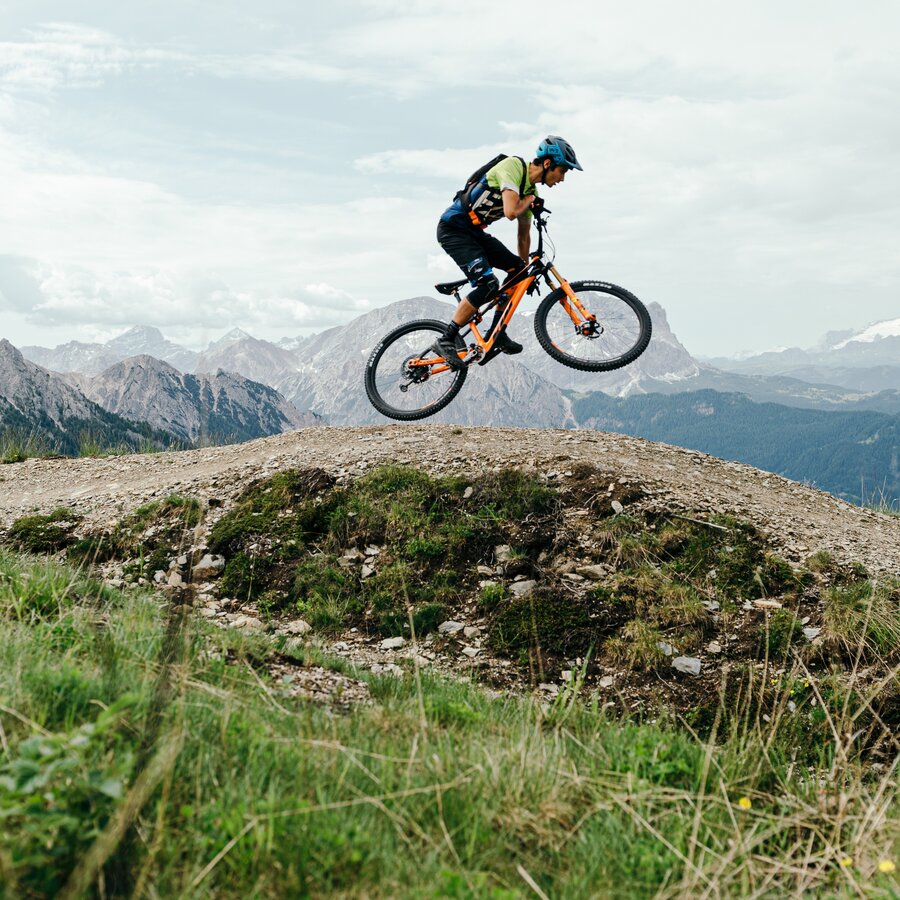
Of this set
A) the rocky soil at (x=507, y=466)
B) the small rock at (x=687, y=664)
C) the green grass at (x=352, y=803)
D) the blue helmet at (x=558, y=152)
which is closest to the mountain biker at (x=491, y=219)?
the blue helmet at (x=558, y=152)

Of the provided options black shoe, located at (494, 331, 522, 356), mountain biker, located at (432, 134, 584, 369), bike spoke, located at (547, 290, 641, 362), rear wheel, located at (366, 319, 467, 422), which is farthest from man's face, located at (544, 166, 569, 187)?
rear wheel, located at (366, 319, 467, 422)

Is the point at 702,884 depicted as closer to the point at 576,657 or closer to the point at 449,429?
the point at 576,657

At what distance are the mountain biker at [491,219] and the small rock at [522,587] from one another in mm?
3998

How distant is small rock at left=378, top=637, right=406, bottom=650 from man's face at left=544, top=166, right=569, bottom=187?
720 centimetres

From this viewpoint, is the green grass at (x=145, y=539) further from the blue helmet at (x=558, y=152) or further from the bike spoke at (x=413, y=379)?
the blue helmet at (x=558, y=152)

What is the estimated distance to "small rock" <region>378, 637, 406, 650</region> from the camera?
9.01 m

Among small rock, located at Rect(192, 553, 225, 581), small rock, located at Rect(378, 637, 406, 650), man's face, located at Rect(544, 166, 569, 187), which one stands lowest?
small rock, located at Rect(378, 637, 406, 650)

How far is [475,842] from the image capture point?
3307mm

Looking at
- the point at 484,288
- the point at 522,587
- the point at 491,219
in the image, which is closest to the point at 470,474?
the point at 522,587

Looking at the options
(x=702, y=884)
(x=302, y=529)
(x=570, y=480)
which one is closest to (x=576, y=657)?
(x=570, y=480)

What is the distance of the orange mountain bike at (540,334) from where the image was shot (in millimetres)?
12094

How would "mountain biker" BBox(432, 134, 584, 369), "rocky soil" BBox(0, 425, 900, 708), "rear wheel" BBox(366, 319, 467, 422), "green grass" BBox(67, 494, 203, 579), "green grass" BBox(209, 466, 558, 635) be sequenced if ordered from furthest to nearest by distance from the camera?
"rear wheel" BBox(366, 319, 467, 422) → "green grass" BBox(67, 494, 203, 579) → "mountain biker" BBox(432, 134, 584, 369) → "green grass" BBox(209, 466, 558, 635) → "rocky soil" BBox(0, 425, 900, 708)

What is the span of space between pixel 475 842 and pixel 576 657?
569cm

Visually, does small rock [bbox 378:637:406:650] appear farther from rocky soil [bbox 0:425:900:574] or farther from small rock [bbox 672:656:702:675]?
rocky soil [bbox 0:425:900:574]
